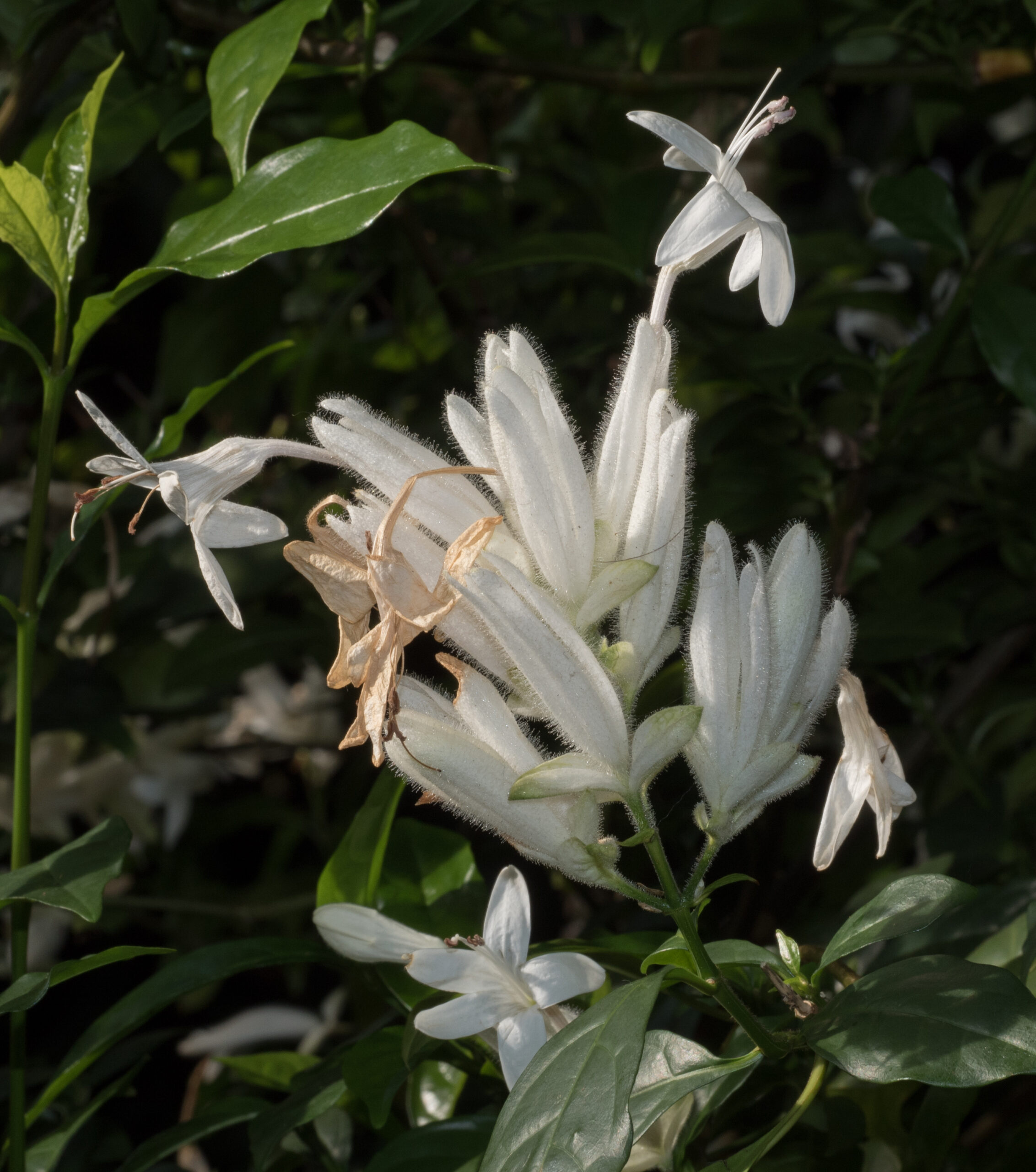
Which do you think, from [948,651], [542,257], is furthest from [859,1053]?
[948,651]

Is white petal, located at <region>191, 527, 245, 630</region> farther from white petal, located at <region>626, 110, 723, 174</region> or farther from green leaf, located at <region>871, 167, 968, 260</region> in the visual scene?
green leaf, located at <region>871, 167, 968, 260</region>

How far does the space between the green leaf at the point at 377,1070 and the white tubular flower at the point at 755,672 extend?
22 cm

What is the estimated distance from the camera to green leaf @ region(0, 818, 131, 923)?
0.45 metres

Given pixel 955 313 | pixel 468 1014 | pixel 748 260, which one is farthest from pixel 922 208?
pixel 468 1014

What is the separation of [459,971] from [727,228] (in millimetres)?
324

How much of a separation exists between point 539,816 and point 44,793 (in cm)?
86

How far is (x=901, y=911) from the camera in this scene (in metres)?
0.42


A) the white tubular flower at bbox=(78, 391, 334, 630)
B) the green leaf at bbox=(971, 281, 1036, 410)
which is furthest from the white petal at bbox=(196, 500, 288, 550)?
the green leaf at bbox=(971, 281, 1036, 410)

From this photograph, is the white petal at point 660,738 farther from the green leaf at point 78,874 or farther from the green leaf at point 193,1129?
the green leaf at point 193,1129

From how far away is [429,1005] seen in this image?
0.54 m

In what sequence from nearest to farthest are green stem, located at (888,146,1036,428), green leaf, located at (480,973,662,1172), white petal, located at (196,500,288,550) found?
1. green leaf, located at (480,973,662,1172)
2. white petal, located at (196,500,288,550)
3. green stem, located at (888,146,1036,428)

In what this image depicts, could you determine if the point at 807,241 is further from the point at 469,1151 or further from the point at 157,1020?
the point at 157,1020

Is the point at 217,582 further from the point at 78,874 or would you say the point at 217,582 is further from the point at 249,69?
the point at 249,69

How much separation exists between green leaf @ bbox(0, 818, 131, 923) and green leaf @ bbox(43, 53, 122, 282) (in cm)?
28
